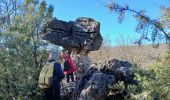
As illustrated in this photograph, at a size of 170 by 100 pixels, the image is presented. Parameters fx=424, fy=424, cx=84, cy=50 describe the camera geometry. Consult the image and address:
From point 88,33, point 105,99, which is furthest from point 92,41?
point 105,99

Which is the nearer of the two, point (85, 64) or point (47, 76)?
point (47, 76)

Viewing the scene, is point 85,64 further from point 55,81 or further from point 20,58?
point 55,81

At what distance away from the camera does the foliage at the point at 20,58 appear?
12.0m

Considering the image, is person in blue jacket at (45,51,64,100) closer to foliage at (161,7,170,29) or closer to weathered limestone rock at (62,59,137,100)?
weathered limestone rock at (62,59,137,100)

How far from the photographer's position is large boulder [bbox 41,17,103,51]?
643 inches

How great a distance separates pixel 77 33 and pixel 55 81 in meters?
5.90

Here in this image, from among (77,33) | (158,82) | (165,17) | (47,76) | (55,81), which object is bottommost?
(55,81)

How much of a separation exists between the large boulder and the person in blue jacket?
192 inches

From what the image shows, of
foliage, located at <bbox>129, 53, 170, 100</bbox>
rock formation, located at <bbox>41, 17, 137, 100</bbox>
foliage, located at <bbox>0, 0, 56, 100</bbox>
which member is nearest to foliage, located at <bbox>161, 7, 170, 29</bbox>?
foliage, located at <bbox>129, 53, 170, 100</bbox>

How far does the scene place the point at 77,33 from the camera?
16609mm

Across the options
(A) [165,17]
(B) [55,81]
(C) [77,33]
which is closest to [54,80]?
(B) [55,81]

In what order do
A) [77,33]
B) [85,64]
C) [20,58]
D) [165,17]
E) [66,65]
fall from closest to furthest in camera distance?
[165,17] → [20,58] → [66,65] → [85,64] → [77,33]

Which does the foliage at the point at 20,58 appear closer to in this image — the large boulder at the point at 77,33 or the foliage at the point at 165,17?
the large boulder at the point at 77,33

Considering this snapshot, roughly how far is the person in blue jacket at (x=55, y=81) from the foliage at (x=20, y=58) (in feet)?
1.75
